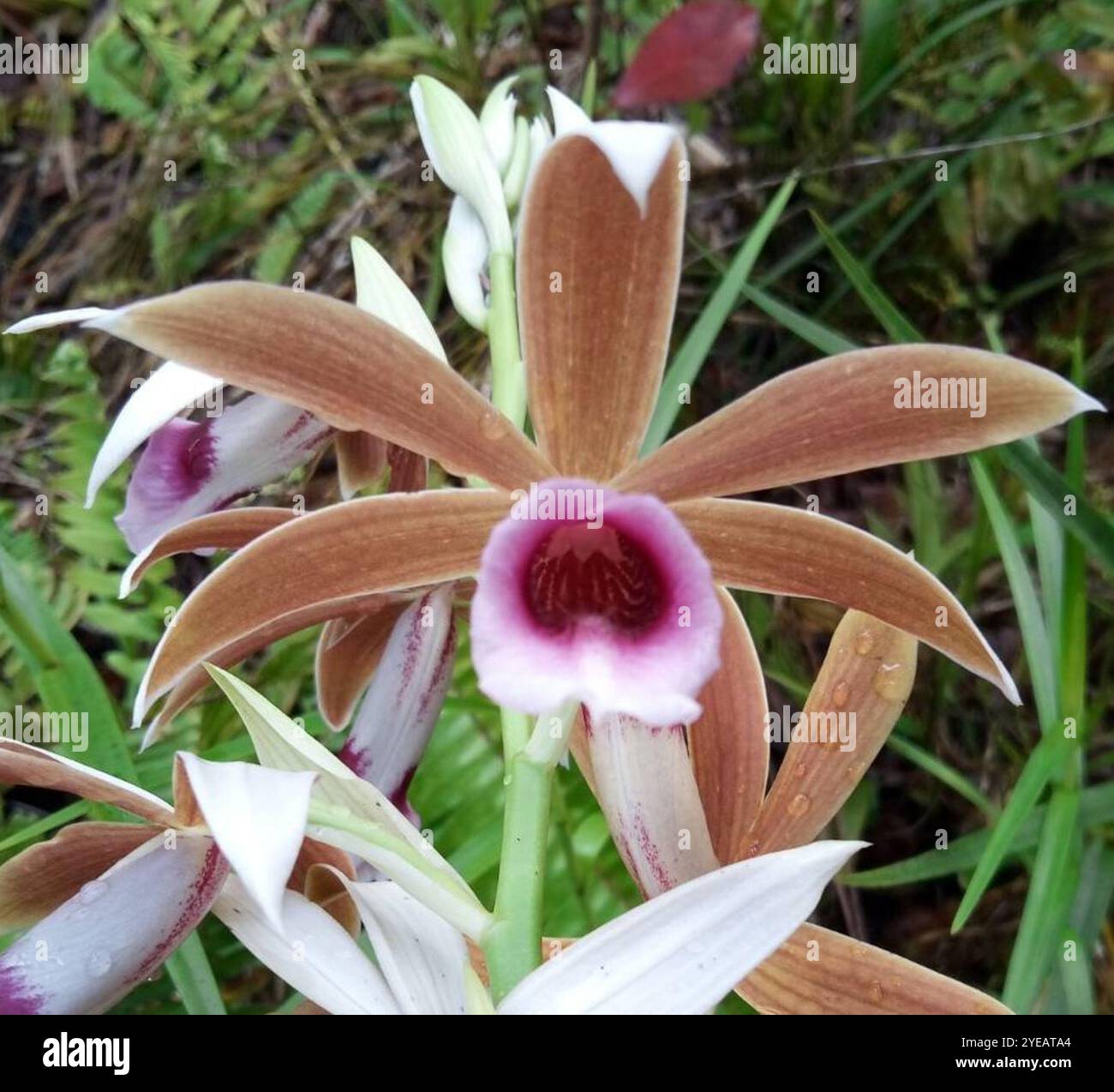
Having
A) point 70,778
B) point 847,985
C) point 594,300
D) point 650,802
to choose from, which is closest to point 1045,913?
point 847,985

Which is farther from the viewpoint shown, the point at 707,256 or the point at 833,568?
the point at 707,256

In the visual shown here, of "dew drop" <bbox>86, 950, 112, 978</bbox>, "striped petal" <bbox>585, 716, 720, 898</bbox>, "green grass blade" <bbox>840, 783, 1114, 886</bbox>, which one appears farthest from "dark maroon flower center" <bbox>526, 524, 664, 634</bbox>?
"green grass blade" <bbox>840, 783, 1114, 886</bbox>

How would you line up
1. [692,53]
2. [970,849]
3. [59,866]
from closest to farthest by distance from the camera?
1. [59,866]
2. [970,849]
3. [692,53]

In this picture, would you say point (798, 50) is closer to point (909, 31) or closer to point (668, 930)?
point (909, 31)

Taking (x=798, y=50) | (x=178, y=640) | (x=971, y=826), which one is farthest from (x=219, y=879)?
(x=798, y=50)

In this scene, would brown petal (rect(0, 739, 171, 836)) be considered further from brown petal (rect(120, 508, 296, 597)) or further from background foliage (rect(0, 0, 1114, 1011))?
background foliage (rect(0, 0, 1114, 1011))

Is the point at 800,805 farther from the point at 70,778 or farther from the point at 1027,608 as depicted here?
the point at 70,778
